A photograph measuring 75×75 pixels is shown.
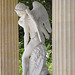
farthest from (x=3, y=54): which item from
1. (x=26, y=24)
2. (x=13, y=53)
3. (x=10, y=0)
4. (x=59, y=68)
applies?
(x=59, y=68)

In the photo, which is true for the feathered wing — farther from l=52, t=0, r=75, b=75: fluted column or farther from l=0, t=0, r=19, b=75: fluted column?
l=0, t=0, r=19, b=75: fluted column

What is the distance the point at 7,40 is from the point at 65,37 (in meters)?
6.71

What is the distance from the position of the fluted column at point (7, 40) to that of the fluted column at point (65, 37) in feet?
20.2

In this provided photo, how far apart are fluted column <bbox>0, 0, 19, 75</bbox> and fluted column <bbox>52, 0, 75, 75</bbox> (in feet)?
20.2

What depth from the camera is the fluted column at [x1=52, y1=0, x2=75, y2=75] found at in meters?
8.62

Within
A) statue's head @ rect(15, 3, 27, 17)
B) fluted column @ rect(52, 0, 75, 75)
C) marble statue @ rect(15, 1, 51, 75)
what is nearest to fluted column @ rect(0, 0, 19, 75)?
marble statue @ rect(15, 1, 51, 75)

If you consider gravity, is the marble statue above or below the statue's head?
below

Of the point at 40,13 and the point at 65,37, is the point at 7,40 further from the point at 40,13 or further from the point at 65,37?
the point at 65,37

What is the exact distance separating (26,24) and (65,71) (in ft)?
11.5

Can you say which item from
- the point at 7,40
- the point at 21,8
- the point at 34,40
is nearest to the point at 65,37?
the point at 34,40

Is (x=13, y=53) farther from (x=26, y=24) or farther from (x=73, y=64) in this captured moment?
(x=73, y=64)

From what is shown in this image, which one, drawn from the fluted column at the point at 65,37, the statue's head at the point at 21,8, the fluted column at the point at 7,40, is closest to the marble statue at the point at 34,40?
the statue's head at the point at 21,8

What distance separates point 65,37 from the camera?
8.75 m

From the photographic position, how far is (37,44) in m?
11.4
